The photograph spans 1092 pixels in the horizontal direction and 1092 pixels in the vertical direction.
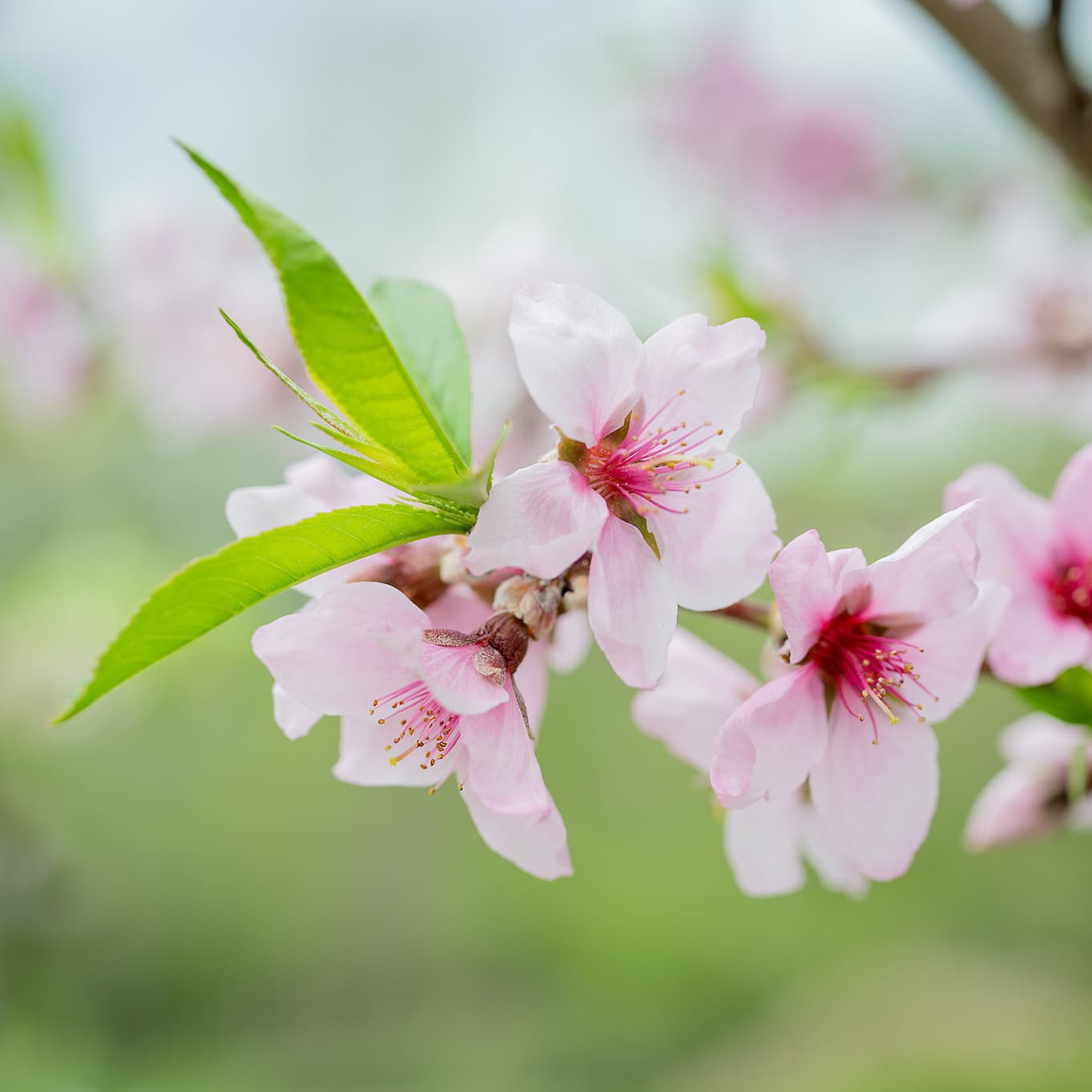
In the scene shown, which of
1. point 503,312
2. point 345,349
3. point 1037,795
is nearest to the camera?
point 345,349

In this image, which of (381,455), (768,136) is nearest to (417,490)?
(381,455)

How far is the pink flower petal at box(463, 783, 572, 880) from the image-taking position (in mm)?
309

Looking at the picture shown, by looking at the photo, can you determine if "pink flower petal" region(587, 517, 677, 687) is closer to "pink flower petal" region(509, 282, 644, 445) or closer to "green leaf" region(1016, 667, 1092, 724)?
"pink flower petal" region(509, 282, 644, 445)

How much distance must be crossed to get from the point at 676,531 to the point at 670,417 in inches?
1.6

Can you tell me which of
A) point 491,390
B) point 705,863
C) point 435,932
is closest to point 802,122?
point 491,390

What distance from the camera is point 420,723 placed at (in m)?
0.38

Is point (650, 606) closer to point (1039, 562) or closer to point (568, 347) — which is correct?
point (568, 347)

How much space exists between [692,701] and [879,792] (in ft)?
0.31

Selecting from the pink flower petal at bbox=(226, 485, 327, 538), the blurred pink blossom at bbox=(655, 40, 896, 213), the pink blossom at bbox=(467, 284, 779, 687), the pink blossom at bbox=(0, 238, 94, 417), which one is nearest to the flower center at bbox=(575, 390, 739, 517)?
the pink blossom at bbox=(467, 284, 779, 687)

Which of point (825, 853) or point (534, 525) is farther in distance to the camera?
point (825, 853)

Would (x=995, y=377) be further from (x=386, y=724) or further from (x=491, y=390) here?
(x=386, y=724)

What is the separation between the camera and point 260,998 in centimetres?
348

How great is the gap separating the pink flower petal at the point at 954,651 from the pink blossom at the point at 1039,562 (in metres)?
0.02

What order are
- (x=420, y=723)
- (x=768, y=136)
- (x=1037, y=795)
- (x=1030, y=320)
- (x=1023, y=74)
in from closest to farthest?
(x=420, y=723) → (x=1037, y=795) → (x=1023, y=74) → (x=1030, y=320) → (x=768, y=136)
